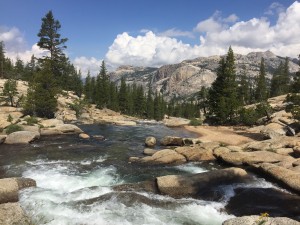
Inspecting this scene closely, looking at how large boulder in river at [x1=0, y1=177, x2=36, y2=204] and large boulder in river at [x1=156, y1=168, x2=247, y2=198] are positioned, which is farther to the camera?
large boulder in river at [x1=156, y1=168, x2=247, y2=198]

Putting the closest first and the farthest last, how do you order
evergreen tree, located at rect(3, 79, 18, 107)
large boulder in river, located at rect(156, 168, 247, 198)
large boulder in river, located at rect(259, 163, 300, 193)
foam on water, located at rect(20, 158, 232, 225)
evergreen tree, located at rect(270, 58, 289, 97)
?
1. foam on water, located at rect(20, 158, 232, 225)
2. large boulder in river, located at rect(156, 168, 247, 198)
3. large boulder in river, located at rect(259, 163, 300, 193)
4. evergreen tree, located at rect(3, 79, 18, 107)
5. evergreen tree, located at rect(270, 58, 289, 97)

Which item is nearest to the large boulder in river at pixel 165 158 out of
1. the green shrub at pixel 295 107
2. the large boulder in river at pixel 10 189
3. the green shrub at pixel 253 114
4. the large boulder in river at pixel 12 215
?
the large boulder in river at pixel 10 189

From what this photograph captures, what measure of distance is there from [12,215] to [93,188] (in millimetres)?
6112

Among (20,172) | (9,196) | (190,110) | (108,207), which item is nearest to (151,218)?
(108,207)

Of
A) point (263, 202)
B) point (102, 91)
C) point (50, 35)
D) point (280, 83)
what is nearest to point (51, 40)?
point (50, 35)

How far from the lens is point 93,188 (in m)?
17.1

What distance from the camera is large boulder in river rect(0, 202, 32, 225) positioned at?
433 inches

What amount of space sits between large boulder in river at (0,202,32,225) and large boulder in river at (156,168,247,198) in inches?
325

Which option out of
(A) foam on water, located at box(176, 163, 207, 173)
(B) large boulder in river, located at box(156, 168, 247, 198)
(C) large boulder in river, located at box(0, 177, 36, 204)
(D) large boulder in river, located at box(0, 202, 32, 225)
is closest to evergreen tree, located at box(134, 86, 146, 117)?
(A) foam on water, located at box(176, 163, 207, 173)

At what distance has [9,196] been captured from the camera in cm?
1534

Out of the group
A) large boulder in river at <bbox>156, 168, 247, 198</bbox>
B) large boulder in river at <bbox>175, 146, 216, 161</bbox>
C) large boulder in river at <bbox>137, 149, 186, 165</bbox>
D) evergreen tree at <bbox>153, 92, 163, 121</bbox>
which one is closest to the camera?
large boulder in river at <bbox>156, 168, 247, 198</bbox>

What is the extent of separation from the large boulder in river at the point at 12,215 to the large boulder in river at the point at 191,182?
825cm

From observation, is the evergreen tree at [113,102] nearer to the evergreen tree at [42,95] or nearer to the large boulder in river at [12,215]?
the evergreen tree at [42,95]

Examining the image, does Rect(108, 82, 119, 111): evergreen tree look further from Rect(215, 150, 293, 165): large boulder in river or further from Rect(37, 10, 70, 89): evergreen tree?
Rect(215, 150, 293, 165): large boulder in river
